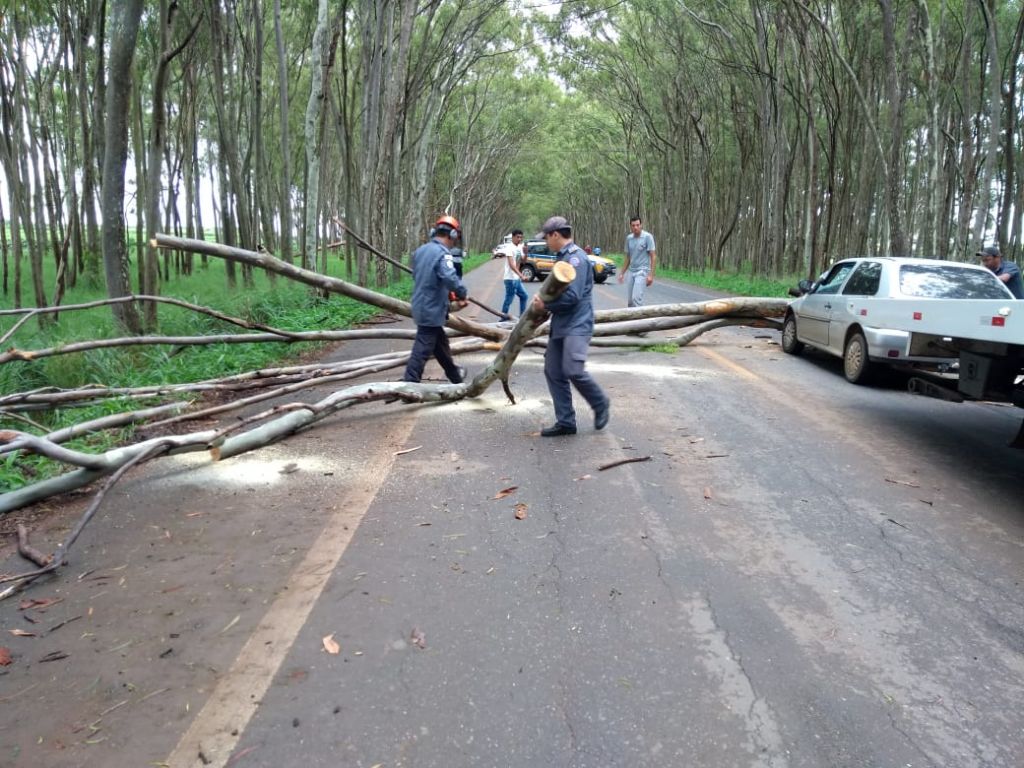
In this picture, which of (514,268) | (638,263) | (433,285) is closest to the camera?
(433,285)

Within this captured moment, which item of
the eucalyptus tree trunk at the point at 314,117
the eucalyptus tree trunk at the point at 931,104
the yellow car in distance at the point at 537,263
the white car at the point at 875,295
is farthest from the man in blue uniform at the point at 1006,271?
the yellow car in distance at the point at 537,263

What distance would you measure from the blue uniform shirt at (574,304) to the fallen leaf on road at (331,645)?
3561 millimetres

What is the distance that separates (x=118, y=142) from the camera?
27.7 ft

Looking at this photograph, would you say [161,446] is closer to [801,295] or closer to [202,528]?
[202,528]

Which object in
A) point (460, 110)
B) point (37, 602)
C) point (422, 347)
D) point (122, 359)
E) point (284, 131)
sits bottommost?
point (37, 602)

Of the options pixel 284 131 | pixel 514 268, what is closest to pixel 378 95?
pixel 284 131

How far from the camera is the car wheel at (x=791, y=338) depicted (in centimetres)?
1101

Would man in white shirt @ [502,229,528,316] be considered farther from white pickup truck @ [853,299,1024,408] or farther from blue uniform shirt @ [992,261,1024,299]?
white pickup truck @ [853,299,1024,408]

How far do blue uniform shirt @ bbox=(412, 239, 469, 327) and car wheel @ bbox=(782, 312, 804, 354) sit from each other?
19.9ft

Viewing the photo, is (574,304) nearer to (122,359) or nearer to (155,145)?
(122,359)

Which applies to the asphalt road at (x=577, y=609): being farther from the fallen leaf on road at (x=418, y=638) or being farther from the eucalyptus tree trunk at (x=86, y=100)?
the eucalyptus tree trunk at (x=86, y=100)

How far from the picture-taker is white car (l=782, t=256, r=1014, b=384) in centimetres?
826

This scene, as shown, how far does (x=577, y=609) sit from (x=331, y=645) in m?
1.08

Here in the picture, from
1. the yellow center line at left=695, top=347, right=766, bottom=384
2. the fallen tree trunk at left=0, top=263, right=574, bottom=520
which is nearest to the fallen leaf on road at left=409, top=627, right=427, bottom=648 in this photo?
the fallen tree trunk at left=0, top=263, right=574, bottom=520
